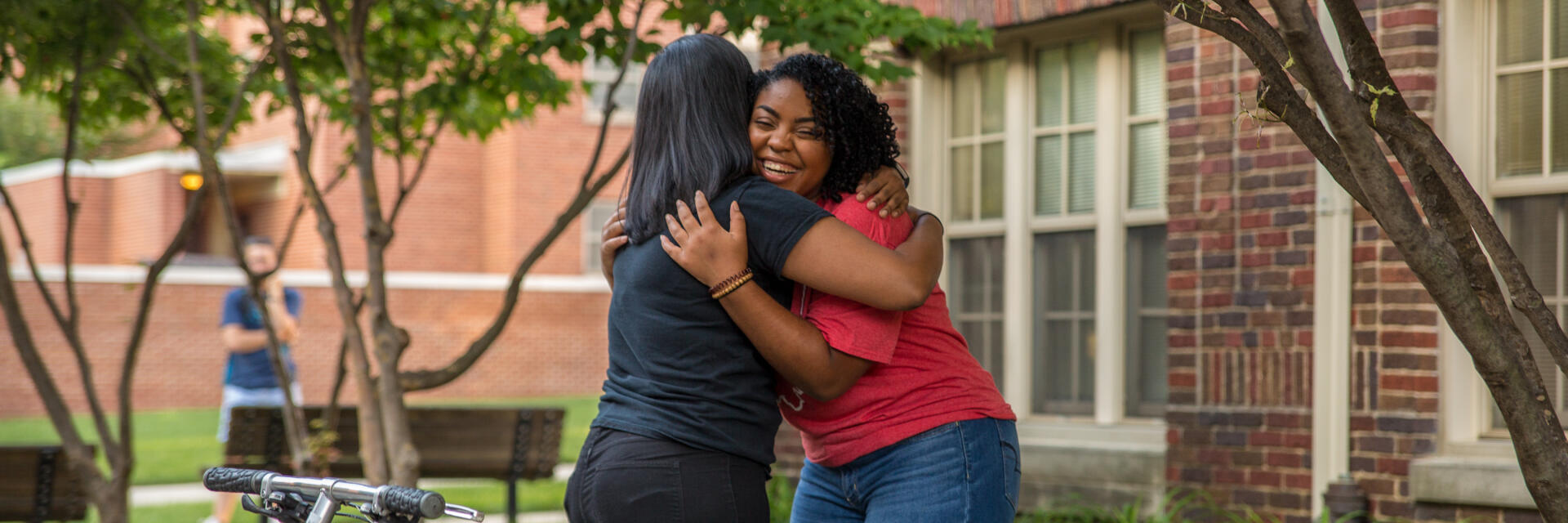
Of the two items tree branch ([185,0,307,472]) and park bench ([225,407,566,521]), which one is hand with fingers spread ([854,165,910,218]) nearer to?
tree branch ([185,0,307,472])

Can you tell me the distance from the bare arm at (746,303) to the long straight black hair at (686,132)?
0.22ft

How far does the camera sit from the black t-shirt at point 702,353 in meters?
2.38

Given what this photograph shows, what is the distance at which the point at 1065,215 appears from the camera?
23.5ft

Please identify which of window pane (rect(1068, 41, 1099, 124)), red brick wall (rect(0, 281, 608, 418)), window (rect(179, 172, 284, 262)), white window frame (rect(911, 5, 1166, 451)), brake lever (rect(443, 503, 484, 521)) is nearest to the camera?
brake lever (rect(443, 503, 484, 521))

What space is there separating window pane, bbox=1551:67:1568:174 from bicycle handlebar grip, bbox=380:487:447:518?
4782 millimetres

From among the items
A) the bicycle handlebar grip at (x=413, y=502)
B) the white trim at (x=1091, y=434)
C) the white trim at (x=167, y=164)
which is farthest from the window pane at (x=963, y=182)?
the white trim at (x=167, y=164)

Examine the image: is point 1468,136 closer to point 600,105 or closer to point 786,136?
point 786,136

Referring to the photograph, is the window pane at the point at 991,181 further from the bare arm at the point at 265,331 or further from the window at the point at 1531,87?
the bare arm at the point at 265,331

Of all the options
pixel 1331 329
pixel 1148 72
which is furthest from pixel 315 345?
pixel 1331 329

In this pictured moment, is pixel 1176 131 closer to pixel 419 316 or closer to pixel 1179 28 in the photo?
pixel 1179 28

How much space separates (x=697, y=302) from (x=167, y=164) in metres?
26.0

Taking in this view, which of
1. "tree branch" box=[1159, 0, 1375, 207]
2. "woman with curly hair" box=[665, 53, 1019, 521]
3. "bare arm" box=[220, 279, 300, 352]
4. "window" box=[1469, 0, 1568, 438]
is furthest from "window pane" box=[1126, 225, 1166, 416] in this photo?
"bare arm" box=[220, 279, 300, 352]

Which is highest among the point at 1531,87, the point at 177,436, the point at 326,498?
the point at 1531,87

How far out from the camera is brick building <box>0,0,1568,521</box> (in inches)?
219
